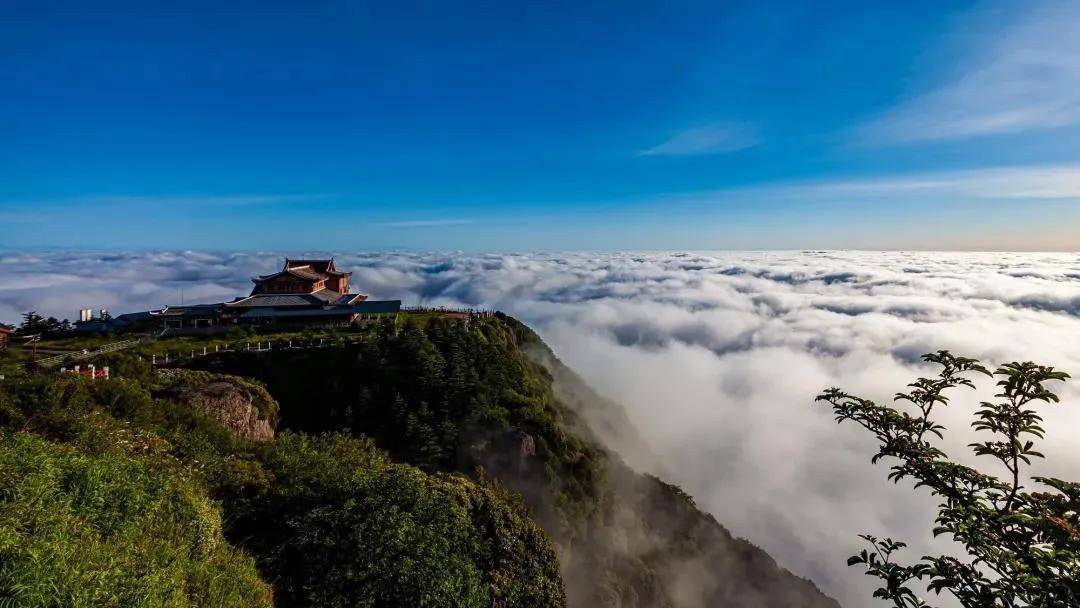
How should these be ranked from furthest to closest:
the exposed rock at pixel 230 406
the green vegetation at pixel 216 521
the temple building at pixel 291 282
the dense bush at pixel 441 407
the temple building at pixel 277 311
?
the temple building at pixel 291 282
the temple building at pixel 277 311
the dense bush at pixel 441 407
the exposed rock at pixel 230 406
the green vegetation at pixel 216 521

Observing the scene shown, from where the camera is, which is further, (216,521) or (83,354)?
(83,354)

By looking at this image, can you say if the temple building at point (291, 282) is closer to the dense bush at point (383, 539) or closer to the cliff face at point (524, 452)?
the cliff face at point (524, 452)

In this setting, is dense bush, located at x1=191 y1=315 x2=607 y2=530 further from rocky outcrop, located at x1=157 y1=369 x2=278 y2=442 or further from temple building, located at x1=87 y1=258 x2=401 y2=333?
temple building, located at x1=87 y1=258 x2=401 y2=333

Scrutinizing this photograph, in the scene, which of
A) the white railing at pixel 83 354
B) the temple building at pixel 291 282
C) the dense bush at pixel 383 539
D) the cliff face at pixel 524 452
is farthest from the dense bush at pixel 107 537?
the temple building at pixel 291 282

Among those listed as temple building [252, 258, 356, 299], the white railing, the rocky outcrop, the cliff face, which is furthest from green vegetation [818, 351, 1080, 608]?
temple building [252, 258, 356, 299]

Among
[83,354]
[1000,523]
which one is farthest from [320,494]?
[83,354]

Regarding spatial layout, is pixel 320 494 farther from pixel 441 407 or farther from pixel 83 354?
pixel 83 354

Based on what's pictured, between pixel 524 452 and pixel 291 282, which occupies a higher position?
pixel 291 282

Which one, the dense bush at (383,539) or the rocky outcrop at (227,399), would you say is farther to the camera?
the rocky outcrop at (227,399)
